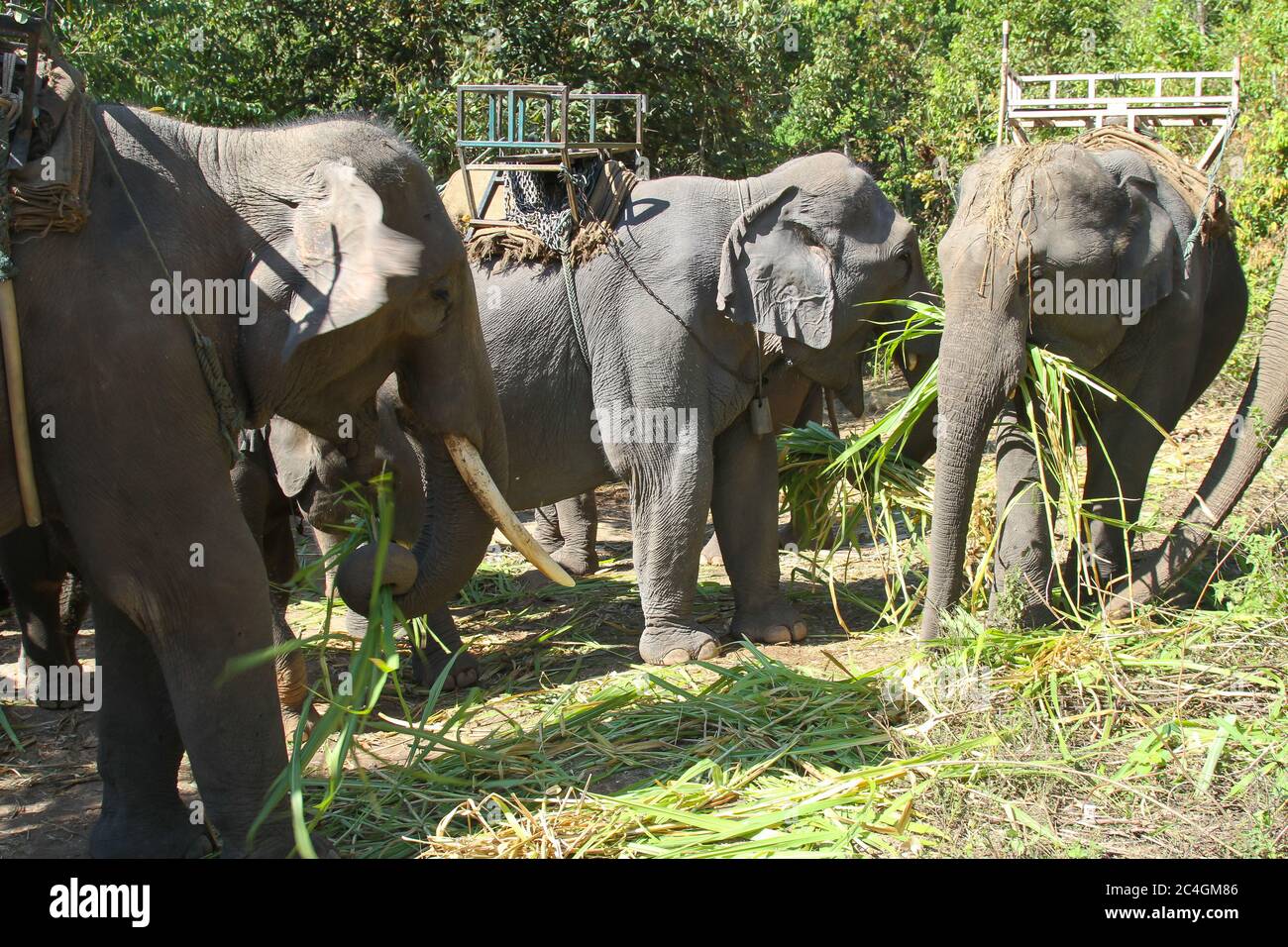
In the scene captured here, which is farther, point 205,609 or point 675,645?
point 675,645

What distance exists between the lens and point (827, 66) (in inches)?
642

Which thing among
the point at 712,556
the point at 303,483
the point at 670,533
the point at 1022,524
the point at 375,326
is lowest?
the point at 712,556

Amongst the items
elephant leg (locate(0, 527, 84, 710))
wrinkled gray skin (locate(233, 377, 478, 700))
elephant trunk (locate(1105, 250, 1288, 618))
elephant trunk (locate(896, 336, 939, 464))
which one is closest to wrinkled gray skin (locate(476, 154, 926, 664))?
elephant trunk (locate(896, 336, 939, 464))

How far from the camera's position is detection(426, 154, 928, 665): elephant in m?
5.77

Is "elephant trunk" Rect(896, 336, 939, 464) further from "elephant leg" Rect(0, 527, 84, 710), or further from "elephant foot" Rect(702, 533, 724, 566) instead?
"elephant leg" Rect(0, 527, 84, 710)

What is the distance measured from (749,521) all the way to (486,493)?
266 centimetres

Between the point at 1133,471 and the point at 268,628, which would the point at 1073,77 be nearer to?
the point at 1133,471

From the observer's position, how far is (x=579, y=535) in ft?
25.4

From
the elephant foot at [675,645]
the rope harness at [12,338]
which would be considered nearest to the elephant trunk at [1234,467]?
the elephant foot at [675,645]

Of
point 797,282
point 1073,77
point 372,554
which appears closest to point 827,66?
point 1073,77

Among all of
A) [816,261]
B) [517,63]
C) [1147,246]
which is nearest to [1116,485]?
[1147,246]

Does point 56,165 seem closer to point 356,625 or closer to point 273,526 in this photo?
point 273,526

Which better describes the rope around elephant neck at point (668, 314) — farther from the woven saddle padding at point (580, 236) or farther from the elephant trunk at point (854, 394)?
the elephant trunk at point (854, 394)

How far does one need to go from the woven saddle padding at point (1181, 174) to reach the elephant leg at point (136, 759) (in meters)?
4.34
